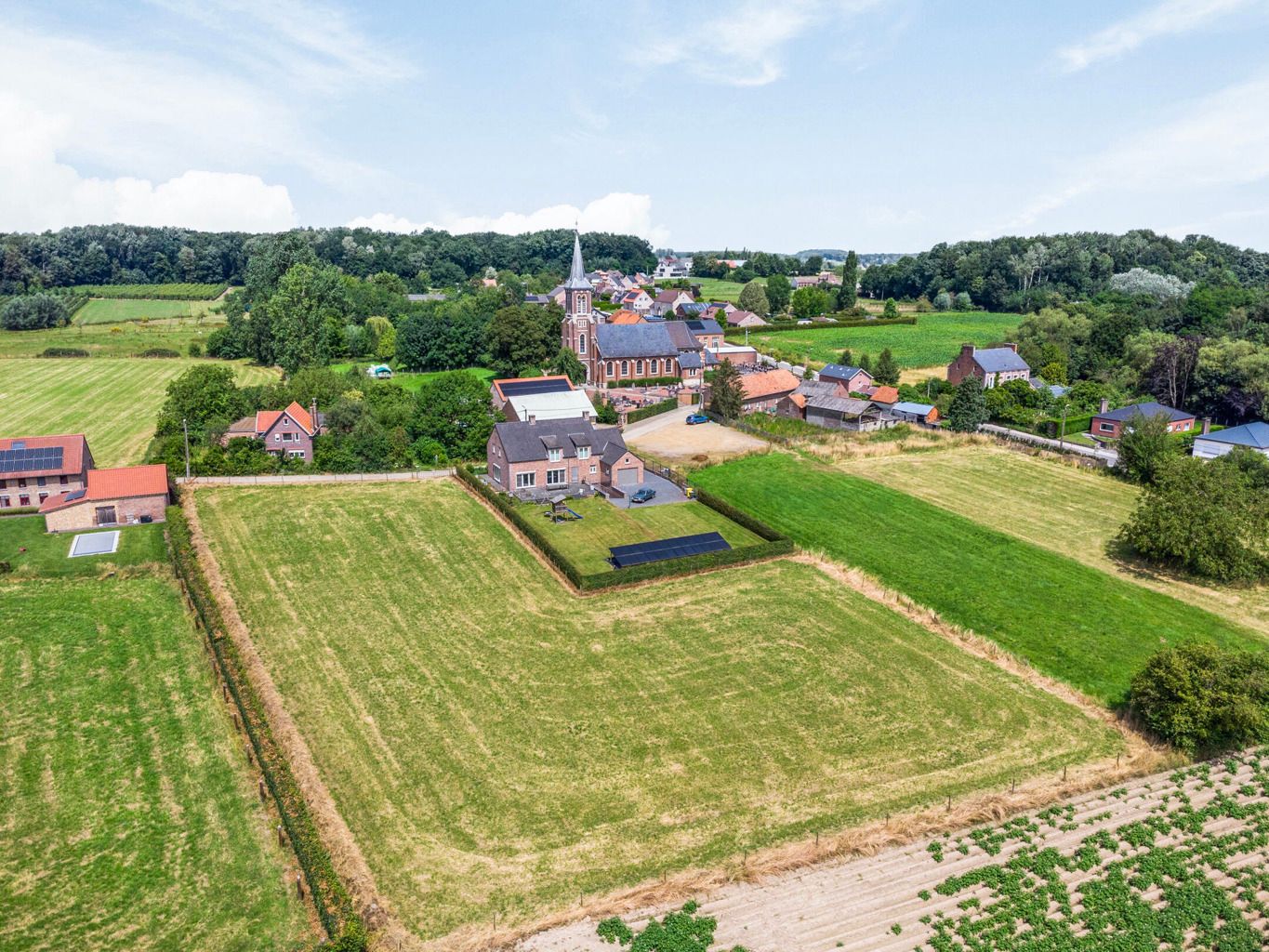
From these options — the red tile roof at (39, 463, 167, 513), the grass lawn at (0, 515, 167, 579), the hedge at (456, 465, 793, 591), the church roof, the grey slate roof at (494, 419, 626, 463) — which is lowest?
the grass lawn at (0, 515, 167, 579)

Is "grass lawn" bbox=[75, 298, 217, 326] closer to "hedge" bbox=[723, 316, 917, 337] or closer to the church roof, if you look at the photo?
the church roof

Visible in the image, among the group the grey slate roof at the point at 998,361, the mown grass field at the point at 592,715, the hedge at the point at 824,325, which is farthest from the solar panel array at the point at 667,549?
the hedge at the point at 824,325

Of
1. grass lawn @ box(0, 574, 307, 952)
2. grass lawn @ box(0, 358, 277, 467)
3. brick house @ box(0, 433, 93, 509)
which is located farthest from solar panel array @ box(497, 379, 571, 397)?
grass lawn @ box(0, 574, 307, 952)

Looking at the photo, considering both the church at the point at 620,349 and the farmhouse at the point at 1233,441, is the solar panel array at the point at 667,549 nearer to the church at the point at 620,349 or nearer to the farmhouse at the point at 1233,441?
the farmhouse at the point at 1233,441

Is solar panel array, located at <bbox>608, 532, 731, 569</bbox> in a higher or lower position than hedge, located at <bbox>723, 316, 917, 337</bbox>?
lower

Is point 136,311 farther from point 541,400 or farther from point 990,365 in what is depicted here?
point 990,365

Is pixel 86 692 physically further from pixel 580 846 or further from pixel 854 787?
pixel 854 787
